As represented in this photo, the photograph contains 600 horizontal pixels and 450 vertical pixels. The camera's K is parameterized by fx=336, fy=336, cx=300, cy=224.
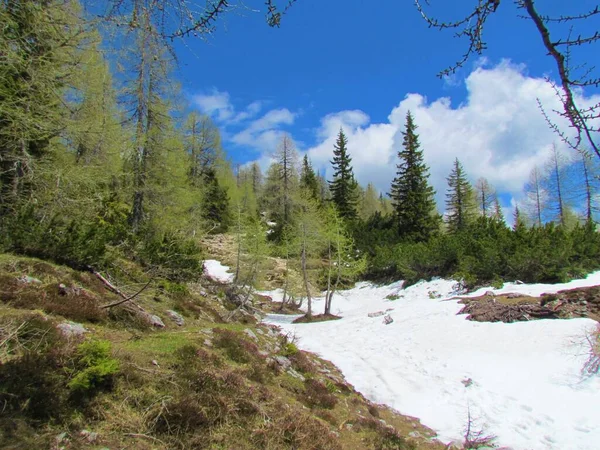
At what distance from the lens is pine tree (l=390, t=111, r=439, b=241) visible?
32125 mm

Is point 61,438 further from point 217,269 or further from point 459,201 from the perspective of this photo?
point 459,201

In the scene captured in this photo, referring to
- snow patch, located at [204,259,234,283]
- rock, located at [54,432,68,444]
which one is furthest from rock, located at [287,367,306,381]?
snow patch, located at [204,259,234,283]

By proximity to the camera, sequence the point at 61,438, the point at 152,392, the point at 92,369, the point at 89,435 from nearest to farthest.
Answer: the point at 61,438, the point at 89,435, the point at 92,369, the point at 152,392

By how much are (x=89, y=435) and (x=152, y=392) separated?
734mm

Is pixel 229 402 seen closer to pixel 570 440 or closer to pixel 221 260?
pixel 570 440

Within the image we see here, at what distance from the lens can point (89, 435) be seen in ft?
9.20

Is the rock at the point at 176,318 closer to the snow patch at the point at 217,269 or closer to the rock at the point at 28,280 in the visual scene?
the rock at the point at 28,280

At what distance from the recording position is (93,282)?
21.1ft

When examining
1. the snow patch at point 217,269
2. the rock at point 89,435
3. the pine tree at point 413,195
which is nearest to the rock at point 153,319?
the rock at point 89,435

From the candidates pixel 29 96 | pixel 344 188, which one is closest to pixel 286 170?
pixel 344 188

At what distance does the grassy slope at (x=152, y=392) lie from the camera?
289cm

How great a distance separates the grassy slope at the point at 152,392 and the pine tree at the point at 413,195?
1077 inches

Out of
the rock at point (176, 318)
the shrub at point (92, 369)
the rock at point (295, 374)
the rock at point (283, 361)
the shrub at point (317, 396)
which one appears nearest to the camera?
the shrub at point (92, 369)

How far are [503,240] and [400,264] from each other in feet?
21.5
